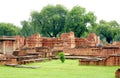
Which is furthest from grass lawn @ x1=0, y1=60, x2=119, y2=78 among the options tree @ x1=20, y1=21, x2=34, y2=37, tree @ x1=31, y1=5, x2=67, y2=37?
tree @ x1=20, y1=21, x2=34, y2=37

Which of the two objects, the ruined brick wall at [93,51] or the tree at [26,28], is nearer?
the ruined brick wall at [93,51]

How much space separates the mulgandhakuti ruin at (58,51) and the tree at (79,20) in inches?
406

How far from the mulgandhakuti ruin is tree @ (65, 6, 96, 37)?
10.3 metres

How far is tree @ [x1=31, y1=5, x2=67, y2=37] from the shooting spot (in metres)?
53.6

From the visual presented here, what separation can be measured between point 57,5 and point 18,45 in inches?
818

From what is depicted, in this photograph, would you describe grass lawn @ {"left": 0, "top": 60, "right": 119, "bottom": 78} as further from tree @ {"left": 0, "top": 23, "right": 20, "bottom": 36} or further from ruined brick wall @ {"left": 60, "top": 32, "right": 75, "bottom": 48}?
tree @ {"left": 0, "top": 23, "right": 20, "bottom": 36}

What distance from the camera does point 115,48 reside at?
26.1 m

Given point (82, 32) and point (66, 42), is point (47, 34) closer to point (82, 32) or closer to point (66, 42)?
point (82, 32)

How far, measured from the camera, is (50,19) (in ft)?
176

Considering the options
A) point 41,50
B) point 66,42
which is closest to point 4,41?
point 41,50

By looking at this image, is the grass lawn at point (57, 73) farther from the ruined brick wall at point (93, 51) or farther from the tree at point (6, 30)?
the tree at point (6, 30)

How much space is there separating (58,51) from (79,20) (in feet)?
66.7

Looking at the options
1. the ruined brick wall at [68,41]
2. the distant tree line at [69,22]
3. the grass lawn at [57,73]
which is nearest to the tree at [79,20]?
the distant tree line at [69,22]

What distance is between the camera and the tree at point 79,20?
4847 cm
